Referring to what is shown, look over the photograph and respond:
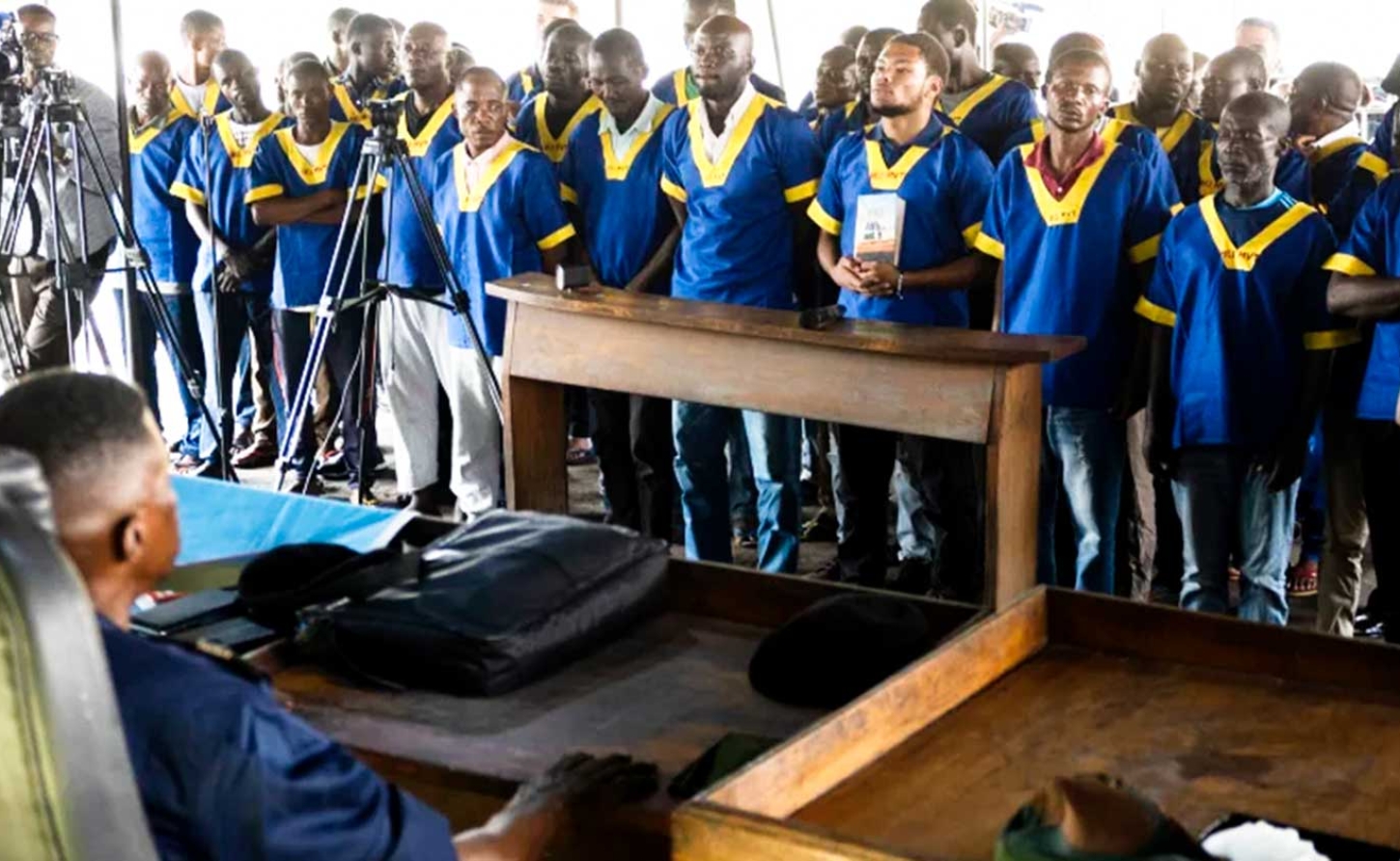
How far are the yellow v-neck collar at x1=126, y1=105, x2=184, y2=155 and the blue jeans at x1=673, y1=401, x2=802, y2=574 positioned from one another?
2.46 meters

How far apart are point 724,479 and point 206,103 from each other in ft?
8.37

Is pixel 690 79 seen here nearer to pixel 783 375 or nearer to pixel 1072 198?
pixel 1072 198

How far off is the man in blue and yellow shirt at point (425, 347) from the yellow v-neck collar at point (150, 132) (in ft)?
3.55

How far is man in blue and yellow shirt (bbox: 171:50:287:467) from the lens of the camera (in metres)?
5.72

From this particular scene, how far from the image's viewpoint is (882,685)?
2145mm

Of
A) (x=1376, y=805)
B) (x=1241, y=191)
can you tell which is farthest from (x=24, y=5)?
(x=1376, y=805)

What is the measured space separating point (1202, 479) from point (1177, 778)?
180cm

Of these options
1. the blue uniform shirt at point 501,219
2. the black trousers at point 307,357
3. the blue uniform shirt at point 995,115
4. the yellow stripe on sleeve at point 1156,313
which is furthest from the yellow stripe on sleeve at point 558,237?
the yellow stripe on sleeve at point 1156,313

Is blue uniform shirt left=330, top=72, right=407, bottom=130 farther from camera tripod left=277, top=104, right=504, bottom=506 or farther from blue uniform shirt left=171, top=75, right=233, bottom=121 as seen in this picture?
blue uniform shirt left=171, top=75, right=233, bottom=121

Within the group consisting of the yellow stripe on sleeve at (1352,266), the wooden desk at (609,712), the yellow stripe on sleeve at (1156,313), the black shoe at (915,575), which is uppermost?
the yellow stripe on sleeve at (1352,266)

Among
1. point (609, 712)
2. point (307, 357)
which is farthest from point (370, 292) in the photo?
point (609, 712)

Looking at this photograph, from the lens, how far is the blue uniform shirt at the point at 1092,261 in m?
4.00

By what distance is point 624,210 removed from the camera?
4.92 metres

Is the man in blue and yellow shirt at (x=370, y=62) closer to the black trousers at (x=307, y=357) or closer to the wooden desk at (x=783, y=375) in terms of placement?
the black trousers at (x=307, y=357)
